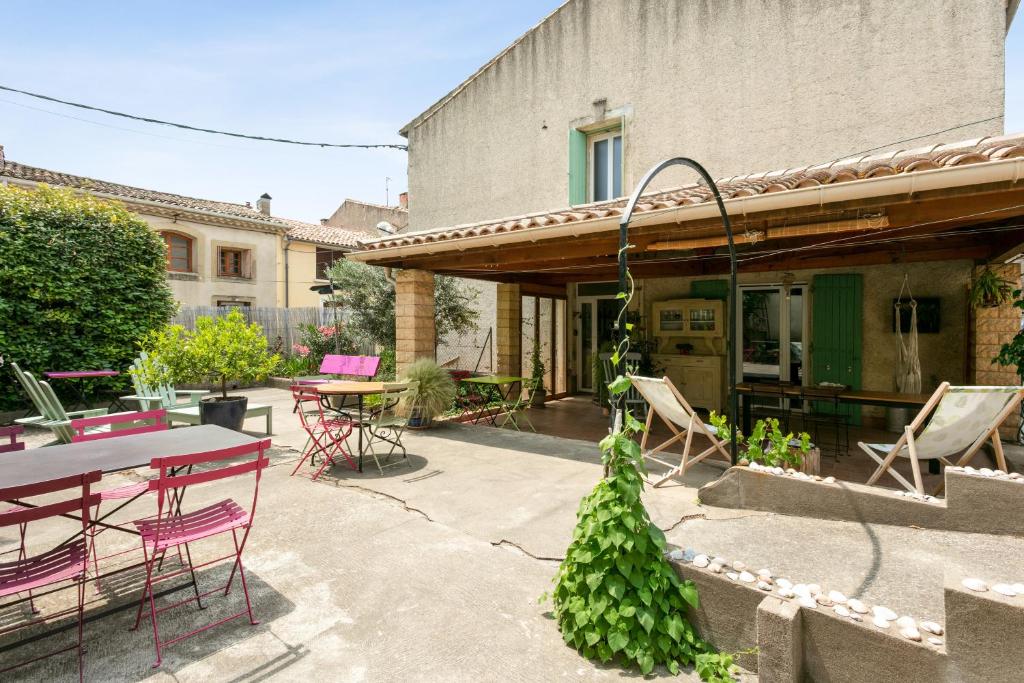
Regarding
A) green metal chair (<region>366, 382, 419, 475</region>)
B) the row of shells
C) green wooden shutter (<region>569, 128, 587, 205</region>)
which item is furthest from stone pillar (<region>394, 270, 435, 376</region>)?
the row of shells

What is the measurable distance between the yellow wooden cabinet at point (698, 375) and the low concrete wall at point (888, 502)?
4.81 meters

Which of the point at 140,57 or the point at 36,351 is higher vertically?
the point at 140,57

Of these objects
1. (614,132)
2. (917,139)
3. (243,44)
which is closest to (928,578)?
(917,139)

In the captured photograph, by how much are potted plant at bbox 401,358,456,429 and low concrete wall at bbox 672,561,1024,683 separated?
16.4 feet

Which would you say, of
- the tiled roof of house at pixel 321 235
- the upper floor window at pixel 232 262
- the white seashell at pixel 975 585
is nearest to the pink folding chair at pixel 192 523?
the white seashell at pixel 975 585

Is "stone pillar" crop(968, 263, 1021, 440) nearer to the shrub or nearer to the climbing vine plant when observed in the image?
the climbing vine plant

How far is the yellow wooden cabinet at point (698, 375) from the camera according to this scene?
8.05 m

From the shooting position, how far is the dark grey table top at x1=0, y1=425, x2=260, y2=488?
98.7 inches

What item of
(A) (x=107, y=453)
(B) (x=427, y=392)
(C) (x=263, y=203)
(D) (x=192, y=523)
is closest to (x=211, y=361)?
(B) (x=427, y=392)

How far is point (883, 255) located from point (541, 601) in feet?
21.1

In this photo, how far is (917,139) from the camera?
6.40 metres

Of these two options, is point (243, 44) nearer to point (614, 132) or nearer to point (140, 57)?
point (140, 57)

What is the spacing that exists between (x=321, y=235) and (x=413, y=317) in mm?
15584

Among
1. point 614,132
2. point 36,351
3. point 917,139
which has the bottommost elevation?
point 36,351
